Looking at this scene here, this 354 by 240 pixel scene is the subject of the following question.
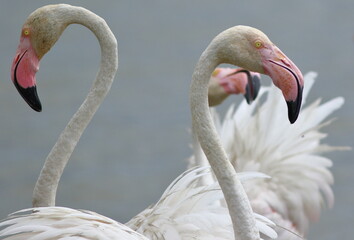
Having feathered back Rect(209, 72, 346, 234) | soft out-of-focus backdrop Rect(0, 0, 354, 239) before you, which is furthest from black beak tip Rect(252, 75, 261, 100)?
soft out-of-focus backdrop Rect(0, 0, 354, 239)

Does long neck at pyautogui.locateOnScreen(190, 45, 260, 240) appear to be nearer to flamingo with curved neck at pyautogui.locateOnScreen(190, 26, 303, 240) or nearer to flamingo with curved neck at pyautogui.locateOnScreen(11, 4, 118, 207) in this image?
flamingo with curved neck at pyautogui.locateOnScreen(190, 26, 303, 240)

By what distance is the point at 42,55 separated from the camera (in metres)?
3.17

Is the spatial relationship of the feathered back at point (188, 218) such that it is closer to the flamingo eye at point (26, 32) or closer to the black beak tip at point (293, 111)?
the black beak tip at point (293, 111)

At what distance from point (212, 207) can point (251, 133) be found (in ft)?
5.30

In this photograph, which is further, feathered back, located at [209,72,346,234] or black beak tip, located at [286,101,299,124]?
feathered back, located at [209,72,346,234]

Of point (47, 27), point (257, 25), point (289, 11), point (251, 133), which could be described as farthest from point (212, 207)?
point (289, 11)

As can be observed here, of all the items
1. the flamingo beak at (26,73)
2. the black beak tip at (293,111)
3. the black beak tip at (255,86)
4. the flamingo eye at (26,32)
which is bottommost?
the black beak tip at (255,86)

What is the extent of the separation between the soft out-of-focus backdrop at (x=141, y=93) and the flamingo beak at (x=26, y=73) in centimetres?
283

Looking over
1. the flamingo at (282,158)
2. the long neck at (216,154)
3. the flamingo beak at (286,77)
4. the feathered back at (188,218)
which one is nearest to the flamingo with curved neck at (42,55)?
the feathered back at (188,218)

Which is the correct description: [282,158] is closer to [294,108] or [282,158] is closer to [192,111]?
[192,111]

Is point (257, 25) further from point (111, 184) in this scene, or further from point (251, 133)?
point (251, 133)

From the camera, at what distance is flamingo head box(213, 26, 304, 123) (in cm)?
264

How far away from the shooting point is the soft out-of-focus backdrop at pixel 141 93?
624 cm

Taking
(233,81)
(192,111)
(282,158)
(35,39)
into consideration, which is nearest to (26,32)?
(35,39)
